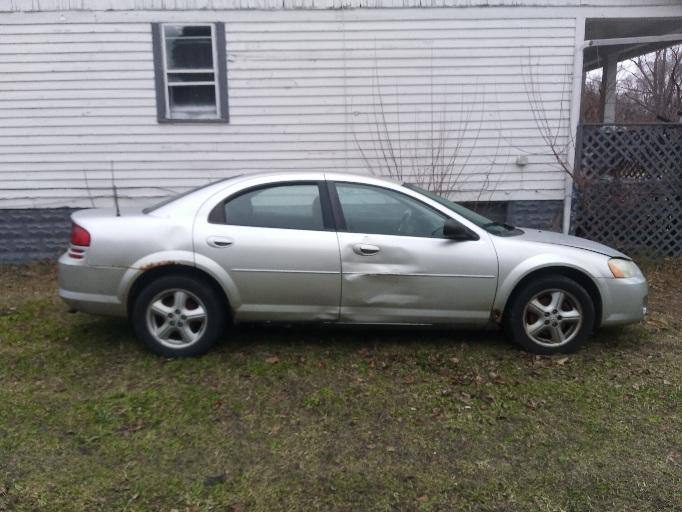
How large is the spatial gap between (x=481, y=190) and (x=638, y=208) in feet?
7.17

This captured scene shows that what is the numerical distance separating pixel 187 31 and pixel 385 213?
4.92 meters

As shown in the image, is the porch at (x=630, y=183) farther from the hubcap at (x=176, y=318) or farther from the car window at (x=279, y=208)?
the hubcap at (x=176, y=318)

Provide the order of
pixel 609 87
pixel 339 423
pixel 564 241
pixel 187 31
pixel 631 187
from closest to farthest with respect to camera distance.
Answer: pixel 339 423 < pixel 564 241 < pixel 187 31 < pixel 631 187 < pixel 609 87

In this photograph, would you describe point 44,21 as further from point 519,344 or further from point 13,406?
point 519,344

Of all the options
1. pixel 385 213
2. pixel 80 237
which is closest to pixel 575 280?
pixel 385 213

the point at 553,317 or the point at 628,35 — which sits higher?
the point at 628,35

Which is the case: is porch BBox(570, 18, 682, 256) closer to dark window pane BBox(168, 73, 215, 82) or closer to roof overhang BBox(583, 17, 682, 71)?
roof overhang BBox(583, 17, 682, 71)

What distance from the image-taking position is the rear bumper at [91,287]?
171 inches

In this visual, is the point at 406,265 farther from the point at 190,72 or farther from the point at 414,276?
the point at 190,72

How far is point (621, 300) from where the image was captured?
4.50 metres

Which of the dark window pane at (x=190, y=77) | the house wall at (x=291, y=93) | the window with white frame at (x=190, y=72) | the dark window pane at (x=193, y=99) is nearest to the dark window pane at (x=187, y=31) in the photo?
the window with white frame at (x=190, y=72)

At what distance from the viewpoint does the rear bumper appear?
4332 millimetres

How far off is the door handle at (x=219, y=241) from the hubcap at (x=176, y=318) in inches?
16.2

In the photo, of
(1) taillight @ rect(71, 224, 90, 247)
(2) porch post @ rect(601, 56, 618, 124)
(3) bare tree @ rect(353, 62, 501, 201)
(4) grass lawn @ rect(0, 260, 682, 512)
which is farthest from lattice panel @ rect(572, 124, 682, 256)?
(1) taillight @ rect(71, 224, 90, 247)
